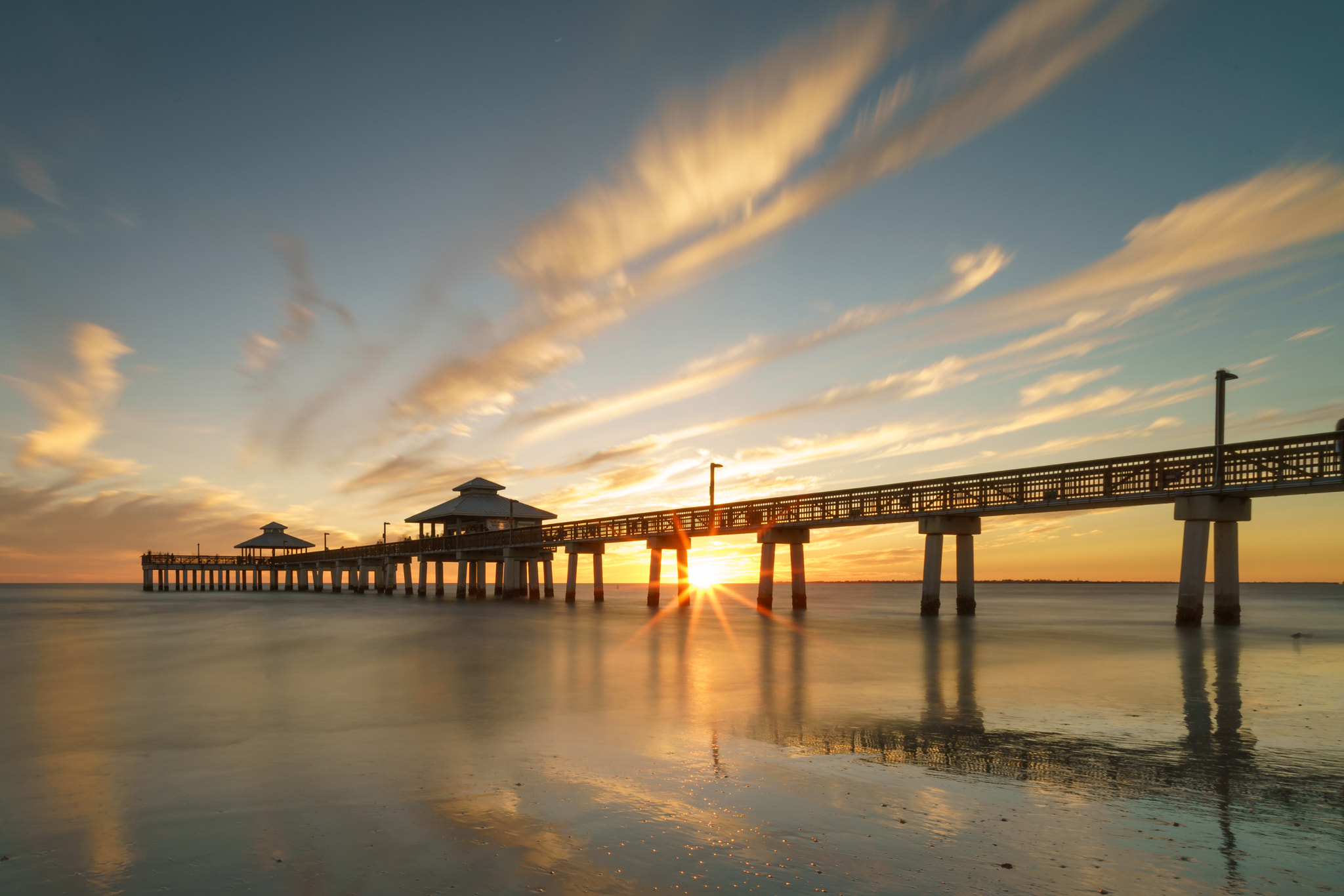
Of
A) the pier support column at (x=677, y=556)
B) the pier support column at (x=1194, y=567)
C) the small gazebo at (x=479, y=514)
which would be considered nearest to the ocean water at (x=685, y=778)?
the pier support column at (x=1194, y=567)

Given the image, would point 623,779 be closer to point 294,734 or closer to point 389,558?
point 294,734

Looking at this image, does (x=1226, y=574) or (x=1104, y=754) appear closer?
(x=1104, y=754)

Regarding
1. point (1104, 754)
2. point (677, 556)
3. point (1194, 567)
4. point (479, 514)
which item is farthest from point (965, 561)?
point (479, 514)

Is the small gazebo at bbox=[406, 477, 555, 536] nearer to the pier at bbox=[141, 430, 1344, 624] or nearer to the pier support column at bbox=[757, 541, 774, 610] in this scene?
the pier at bbox=[141, 430, 1344, 624]

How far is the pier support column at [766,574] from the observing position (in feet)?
130

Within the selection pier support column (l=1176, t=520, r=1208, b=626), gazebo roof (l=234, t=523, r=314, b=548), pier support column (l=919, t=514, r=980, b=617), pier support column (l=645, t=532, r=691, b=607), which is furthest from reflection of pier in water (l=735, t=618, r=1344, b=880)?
gazebo roof (l=234, t=523, r=314, b=548)

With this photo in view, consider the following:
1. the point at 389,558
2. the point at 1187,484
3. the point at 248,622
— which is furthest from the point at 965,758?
the point at 389,558

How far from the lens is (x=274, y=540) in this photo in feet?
358

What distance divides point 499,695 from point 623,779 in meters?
6.89

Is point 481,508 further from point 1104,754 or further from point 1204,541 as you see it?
point 1104,754

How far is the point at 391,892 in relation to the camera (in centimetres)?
470

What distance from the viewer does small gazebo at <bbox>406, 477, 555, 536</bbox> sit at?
237ft

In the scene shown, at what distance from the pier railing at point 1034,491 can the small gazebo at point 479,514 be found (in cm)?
2385

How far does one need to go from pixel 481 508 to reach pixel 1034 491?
2135 inches
